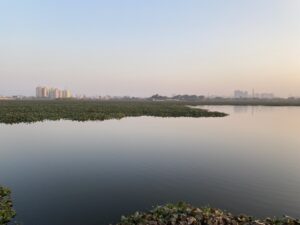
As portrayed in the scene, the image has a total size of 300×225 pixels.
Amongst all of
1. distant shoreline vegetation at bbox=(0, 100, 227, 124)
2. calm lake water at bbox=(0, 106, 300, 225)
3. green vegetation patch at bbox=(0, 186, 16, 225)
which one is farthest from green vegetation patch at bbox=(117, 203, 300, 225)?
distant shoreline vegetation at bbox=(0, 100, 227, 124)

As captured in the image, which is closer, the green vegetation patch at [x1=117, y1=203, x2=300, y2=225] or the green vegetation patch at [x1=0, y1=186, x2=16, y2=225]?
the green vegetation patch at [x1=117, y1=203, x2=300, y2=225]

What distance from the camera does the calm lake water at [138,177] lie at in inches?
435

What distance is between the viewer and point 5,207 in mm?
10531

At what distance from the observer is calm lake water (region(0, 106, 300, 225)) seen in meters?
11.1

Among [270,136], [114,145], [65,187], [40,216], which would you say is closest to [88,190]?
[65,187]

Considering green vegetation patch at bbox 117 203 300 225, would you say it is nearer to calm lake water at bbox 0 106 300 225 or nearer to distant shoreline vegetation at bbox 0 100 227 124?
calm lake water at bbox 0 106 300 225

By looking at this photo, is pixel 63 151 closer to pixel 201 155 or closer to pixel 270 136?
pixel 201 155

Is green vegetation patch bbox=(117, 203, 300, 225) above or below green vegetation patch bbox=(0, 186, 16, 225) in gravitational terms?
above

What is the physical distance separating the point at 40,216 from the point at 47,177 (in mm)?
4861

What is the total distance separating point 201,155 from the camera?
69.3 ft

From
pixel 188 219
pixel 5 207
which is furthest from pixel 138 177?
pixel 188 219

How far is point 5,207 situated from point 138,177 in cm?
647

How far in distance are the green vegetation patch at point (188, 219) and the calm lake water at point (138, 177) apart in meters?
1.17

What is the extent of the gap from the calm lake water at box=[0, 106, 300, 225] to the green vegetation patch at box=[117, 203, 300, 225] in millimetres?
1175
